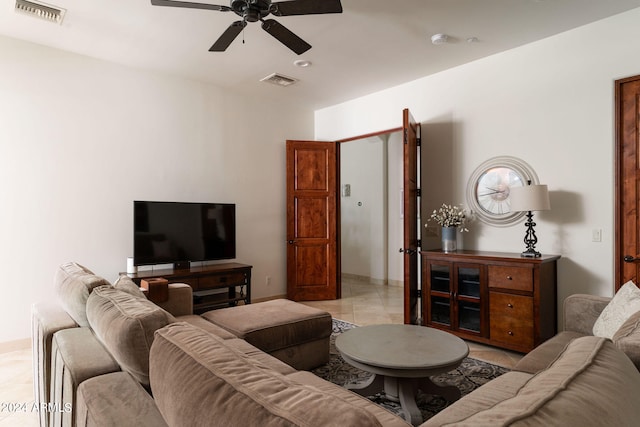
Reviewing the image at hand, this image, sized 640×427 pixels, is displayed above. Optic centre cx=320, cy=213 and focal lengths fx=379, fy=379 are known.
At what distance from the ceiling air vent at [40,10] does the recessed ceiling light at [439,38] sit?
322cm

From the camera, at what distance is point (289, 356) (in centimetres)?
284

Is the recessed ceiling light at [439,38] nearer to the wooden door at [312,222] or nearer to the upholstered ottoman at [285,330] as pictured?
the wooden door at [312,222]

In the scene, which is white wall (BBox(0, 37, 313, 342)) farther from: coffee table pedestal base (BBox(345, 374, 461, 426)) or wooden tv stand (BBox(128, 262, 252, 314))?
coffee table pedestal base (BBox(345, 374, 461, 426))

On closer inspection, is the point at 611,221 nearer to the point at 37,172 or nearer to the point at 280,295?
the point at 280,295

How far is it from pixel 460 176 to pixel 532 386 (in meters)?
3.78

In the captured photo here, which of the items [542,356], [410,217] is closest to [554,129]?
[410,217]

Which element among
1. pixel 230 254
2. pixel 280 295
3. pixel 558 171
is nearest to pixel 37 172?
pixel 230 254

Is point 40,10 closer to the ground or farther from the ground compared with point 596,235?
farther from the ground

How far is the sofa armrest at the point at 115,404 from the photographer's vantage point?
1.09 metres

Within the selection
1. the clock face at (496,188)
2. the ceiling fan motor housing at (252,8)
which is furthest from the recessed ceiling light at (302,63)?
the clock face at (496,188)

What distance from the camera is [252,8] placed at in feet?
8.16

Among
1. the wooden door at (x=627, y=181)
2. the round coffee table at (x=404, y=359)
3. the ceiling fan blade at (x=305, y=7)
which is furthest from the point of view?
the wooden door at (x=627, y=181)

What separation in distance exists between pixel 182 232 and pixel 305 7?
2904mm

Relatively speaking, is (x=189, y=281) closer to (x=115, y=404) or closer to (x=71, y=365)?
(x=71, y=365)
